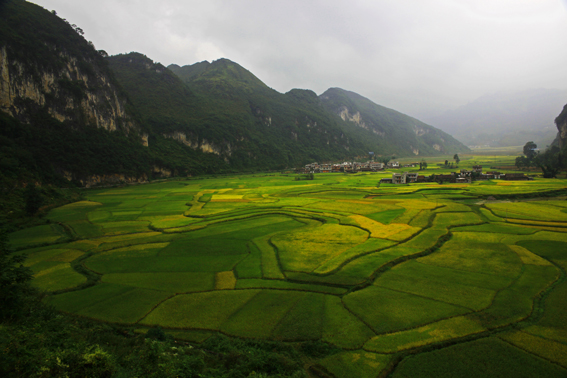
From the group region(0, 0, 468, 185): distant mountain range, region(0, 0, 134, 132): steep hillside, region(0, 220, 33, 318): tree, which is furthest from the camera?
region(0, 0, 134, 132): steep hillside

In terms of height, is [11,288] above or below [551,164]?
below

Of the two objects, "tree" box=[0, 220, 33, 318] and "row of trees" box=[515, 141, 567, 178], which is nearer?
"tree" box=[0, 220, 33, 318]

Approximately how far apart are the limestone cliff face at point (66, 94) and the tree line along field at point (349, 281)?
52.6 meters

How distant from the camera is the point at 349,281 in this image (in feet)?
65.1

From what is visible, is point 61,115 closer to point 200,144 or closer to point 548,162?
point 200,144

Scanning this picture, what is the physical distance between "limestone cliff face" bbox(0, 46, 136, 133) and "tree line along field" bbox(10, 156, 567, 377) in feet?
173

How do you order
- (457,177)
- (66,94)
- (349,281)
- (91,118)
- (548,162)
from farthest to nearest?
(91,118) → (548,162) → (66,94) → (457,177) → (349,281)

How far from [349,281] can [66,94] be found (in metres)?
103

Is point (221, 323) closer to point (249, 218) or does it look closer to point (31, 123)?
point (249, 218)

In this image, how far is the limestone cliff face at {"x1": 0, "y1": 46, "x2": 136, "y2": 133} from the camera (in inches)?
2709

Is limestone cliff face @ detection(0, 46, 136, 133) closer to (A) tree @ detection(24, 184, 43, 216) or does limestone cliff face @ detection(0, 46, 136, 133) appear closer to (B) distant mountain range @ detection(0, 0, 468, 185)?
(B) distant mountain range @ detection(0, 0, 468, 185)

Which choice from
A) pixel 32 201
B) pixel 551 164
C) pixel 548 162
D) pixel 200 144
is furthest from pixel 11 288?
pixel 200 144

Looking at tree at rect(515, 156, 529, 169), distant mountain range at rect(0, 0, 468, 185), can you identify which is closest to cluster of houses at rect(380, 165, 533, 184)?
tree at rect(515, 156, 529, 169)

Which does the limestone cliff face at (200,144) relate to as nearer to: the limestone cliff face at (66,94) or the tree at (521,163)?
the limestone cliff face at (66,94)
